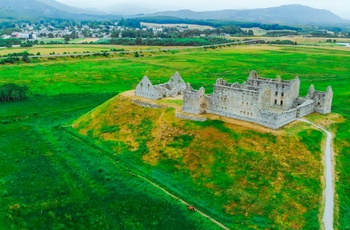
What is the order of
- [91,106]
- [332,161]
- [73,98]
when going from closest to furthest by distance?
[332,161] < [91,106] < [73,98]

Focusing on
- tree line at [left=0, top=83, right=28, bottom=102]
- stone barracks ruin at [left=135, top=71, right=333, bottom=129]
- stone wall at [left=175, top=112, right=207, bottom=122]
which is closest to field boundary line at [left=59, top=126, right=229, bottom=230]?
stone wall at [left=175, top=112, right=207, bottom=122]

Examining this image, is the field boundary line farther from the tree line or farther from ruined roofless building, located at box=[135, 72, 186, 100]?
the tree line

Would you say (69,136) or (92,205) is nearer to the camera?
(92,205)

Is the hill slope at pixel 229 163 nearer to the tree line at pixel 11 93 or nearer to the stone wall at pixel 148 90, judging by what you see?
the stone wall at pixel 148 90

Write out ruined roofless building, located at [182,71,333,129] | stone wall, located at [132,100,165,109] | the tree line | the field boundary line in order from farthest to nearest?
the tree line < stone wall, located at [132,100,165,109] < ruined roofless building, located at [182,71,333,129] < the field boundary line

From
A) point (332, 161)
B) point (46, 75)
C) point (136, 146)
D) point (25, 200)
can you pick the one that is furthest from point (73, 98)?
point (332, 161)

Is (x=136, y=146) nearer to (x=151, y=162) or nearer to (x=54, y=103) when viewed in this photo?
(x=151, y=162)

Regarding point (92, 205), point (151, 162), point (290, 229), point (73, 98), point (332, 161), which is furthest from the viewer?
point (73, 98)
